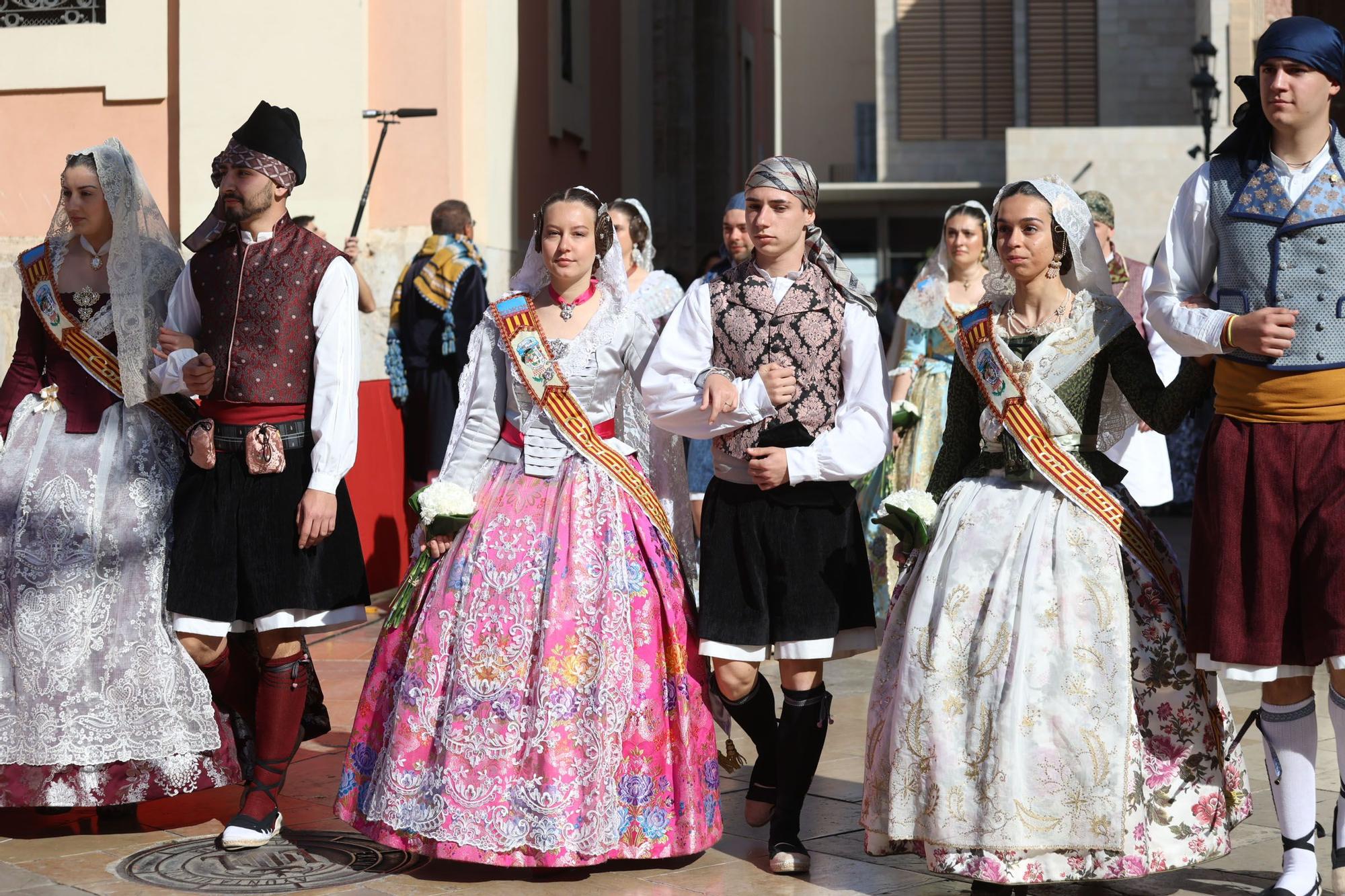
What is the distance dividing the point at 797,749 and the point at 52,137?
7.67 metres

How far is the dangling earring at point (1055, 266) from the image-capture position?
15.3ft

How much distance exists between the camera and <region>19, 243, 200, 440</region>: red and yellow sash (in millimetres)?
5309

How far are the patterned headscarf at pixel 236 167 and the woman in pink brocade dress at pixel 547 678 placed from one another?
2.72 ft

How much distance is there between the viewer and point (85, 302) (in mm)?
5359

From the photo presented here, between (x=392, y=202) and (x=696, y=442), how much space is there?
4027 millimetres

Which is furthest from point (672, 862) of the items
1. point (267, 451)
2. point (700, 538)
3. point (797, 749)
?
point (267, 451)

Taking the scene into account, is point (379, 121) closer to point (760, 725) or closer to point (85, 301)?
point (85, 301)

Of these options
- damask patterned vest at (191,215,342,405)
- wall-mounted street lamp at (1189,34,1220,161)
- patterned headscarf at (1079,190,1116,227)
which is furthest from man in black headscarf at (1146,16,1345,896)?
wall-mounted street lamp at (1189,34,1220,161)

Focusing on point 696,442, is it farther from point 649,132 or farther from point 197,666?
point 649,132

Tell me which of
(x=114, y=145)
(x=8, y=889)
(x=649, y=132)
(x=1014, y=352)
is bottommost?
(x=8, y=889)

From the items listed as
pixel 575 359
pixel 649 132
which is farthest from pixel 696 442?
pixel 649 132

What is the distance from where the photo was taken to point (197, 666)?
5.19m

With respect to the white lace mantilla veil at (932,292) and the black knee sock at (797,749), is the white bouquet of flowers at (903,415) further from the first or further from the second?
the black knee sock at (797,749)

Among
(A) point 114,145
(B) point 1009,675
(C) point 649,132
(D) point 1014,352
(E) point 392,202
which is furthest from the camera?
(C) point 649,132
